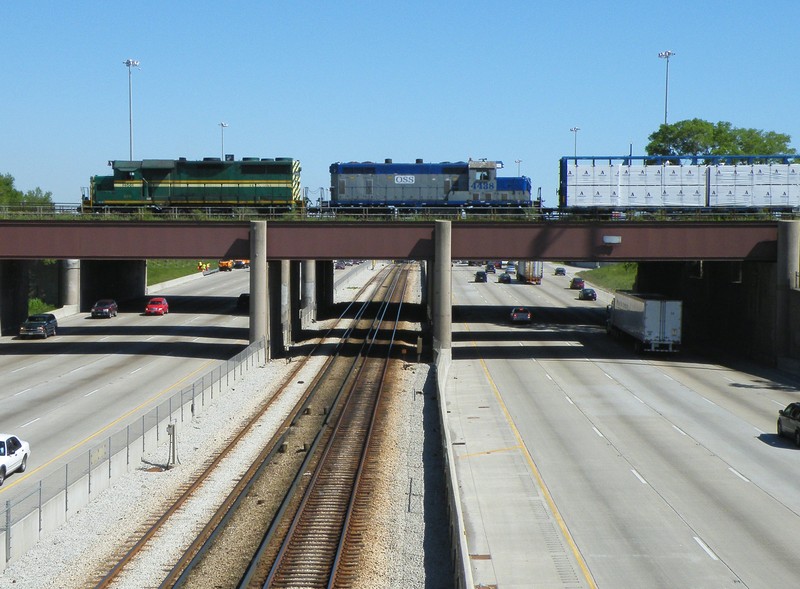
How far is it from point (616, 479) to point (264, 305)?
31.3m

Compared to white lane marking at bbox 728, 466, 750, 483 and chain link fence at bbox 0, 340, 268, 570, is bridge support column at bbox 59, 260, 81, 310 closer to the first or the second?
chain link fence at bbox 0, 340, 268, 570

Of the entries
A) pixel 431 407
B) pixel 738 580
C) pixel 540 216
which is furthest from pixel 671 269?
pixel 738 580

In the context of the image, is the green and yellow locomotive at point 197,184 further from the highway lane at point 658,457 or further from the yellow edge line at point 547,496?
the yellow edge line at point 547,496

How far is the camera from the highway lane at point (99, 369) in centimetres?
3625

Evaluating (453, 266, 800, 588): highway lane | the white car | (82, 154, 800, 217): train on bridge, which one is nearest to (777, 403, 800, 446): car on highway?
(453, 266, 800, 588): highway lane

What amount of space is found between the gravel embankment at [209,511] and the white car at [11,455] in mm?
3312

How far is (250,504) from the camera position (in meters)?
26.0

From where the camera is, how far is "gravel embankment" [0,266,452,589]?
66.9ft

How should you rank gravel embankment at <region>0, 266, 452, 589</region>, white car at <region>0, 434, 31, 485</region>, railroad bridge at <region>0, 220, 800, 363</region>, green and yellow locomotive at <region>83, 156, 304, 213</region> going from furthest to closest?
green and yellow locomotive at <region>83, 156, 304, 213</region>
railroad bridge at <region>0, 220, 800, 363</region>
white car at <region>0, 434, 31, 485</region>
gravel embankment at <region>0, 266, 452, 589</region>

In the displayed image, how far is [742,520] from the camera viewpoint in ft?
79.6

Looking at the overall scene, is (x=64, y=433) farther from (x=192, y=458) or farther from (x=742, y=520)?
(x=742, y=520)

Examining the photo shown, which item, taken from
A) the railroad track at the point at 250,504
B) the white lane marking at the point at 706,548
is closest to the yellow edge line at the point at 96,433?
the railroad track at the point at 250,504

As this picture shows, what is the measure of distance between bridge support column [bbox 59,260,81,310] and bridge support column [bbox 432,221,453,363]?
40.8m

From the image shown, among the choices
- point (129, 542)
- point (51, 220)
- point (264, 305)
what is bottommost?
point (129, 542)
